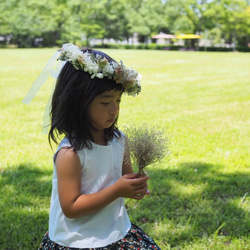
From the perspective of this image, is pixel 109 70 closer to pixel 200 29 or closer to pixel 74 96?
pixel 74 96

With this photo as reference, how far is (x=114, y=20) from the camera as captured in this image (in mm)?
61500

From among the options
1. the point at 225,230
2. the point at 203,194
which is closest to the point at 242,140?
the point at 203,194

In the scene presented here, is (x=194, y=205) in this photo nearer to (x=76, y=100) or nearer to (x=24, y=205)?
(x=24, y=205)

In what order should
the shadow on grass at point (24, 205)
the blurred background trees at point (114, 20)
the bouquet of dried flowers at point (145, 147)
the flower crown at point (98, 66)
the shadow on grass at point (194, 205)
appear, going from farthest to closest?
the blurred background trees at point (114, 20) → the shadow on grass at point (194, 205) → the shadow on grass at point (24, 205) → the bouquet of dried flowers at point (145, 147) → the flower crown at point (98, 66)

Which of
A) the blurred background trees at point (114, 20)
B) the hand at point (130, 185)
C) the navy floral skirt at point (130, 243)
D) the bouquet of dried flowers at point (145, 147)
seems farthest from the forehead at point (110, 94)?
the blurred background trees at point (114, 20)

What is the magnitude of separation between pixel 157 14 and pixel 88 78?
62762mm

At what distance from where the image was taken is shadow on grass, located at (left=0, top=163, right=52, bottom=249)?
8.59ft

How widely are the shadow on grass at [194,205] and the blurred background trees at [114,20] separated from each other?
50365mm

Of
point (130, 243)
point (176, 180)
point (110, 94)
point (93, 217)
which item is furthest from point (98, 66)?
point (176, 180)

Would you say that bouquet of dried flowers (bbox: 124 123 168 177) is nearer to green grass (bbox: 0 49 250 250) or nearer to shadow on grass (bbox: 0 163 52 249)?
green grass (bbox: 0 49 250 250)

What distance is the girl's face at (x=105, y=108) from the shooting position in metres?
1.66

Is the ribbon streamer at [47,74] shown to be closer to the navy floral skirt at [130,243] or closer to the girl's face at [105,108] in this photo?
the girl's face at [105,108]

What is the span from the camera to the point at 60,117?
5.61ft

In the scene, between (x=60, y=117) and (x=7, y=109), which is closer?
(x=60, y=117)
